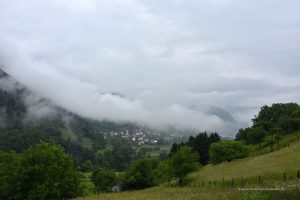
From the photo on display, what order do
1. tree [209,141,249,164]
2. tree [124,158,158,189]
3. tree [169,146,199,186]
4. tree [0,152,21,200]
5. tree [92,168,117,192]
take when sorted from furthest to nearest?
tree [92,168,117,192]
tree [209,141,249,164]
tree [124,158,158,189]
tree [169,146,199,186]
tree [0,152,21,200]

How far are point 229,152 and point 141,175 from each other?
2660cm

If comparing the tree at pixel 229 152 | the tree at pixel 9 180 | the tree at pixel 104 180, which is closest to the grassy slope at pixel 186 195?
the tree at pixel 9 180

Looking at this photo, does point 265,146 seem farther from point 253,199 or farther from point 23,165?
point 253,199

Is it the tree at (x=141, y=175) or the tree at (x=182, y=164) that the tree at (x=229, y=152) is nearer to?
the tree at (x=141, y=175)

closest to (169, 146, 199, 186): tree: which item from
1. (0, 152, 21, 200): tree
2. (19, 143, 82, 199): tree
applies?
(19, 143, 82, 199): tree

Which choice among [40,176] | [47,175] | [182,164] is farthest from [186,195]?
[40,176]

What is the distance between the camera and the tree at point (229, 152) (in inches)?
4318

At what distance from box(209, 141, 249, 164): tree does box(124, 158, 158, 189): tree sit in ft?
63.8

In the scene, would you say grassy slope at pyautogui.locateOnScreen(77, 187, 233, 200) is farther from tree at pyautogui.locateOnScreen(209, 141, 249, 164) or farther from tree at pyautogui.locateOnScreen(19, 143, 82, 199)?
tree at pyautogui.locateOnScreen(209, 141, 249, 164)

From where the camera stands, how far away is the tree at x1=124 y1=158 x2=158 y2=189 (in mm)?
108375

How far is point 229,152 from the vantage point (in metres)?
111

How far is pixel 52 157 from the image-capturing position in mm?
83438

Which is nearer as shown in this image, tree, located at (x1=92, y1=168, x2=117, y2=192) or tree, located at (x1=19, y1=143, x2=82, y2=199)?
tree, located at (x1=19, y1=143, x2=82, y2=199)

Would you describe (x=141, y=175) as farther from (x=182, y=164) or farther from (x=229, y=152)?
(x=182, y=164)
